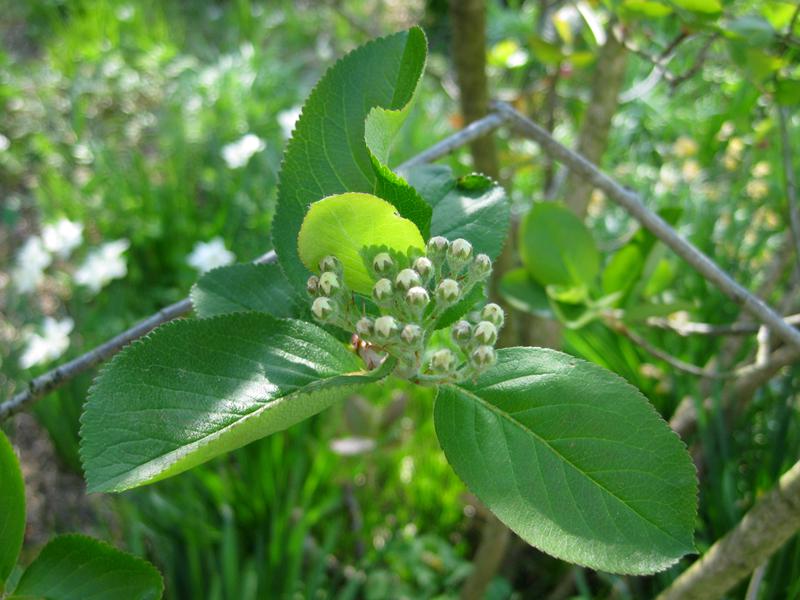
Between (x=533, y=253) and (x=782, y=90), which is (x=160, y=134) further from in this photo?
(x=782, y=90)

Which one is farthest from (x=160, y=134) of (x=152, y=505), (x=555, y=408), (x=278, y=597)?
(x=555, y=408)

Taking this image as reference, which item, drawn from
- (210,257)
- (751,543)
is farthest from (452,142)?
(210,257)

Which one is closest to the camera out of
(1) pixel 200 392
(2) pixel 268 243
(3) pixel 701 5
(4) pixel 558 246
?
(1) pixel 200 392

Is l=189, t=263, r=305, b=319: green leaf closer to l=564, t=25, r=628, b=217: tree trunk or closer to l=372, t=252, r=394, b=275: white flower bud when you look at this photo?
l=372, t=252, r=394, b=275: white flower bud

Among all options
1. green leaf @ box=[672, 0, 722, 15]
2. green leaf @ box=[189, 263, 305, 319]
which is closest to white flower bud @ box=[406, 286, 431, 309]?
green leaf @ box=[189, 263, 305, 319]

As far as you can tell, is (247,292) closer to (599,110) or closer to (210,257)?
(599,110)

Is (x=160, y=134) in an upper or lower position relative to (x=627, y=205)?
lower
